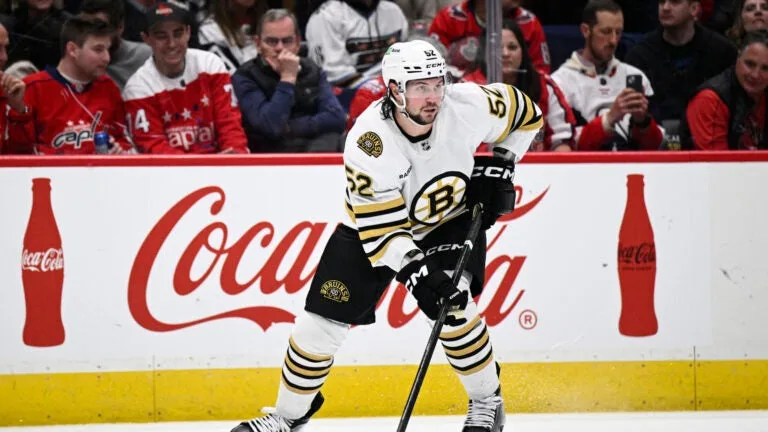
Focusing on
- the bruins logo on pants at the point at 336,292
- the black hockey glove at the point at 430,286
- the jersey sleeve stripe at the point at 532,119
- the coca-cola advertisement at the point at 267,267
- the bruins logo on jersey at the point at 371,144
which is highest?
the bruins logo on jersey at the point at 371,144

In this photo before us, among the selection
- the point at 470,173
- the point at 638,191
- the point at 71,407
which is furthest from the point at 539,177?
the point at 71,407

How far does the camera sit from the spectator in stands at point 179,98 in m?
4.57

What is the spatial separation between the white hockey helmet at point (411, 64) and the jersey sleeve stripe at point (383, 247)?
→ 0.42 m

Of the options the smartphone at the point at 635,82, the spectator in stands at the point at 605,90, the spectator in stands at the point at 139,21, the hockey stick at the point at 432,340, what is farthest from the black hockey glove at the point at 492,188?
the spectator in stands at the point at 139,21

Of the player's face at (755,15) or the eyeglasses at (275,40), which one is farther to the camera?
the player's face at (755,15)

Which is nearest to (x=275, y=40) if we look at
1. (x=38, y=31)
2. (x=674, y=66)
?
(x=38, y=31)

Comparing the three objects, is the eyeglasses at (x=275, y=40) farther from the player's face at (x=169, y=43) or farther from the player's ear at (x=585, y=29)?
the player's ear at (x=585, y=29)

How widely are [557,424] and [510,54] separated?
1573 mm

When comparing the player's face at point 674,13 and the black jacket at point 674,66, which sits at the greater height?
the player's face at point 674,13

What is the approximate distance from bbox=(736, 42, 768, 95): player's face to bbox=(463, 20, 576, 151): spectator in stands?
0.73 metres

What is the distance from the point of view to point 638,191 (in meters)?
4.34

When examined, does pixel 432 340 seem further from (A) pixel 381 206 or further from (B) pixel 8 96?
(B) pixel 8 96

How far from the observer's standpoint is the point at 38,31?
4.70 m

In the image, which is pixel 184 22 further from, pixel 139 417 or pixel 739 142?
pixel 739 142
